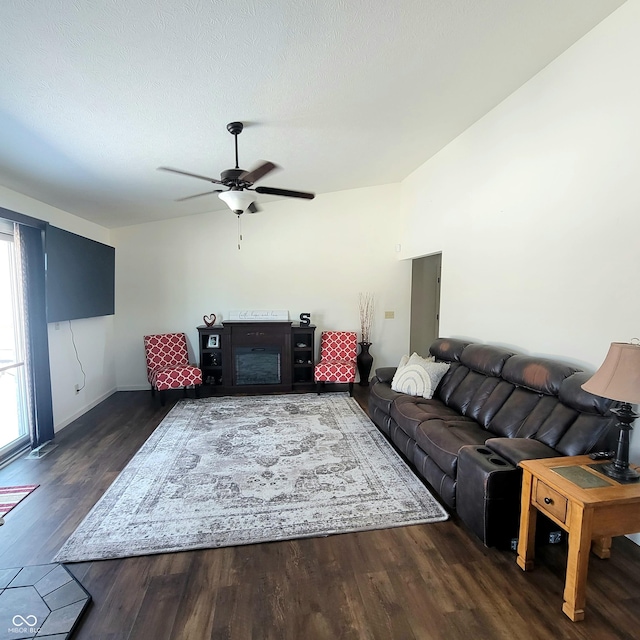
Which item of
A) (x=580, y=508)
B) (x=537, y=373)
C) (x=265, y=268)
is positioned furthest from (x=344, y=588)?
(x=265, y=268)

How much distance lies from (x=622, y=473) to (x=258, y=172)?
287 centimetres

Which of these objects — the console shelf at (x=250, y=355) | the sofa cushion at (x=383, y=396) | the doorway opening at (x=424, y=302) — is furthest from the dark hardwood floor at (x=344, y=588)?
the doorway opening at (x=424, y=302)

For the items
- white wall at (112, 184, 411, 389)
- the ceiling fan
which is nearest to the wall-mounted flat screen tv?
white wall at (112, 184, 411, 389)

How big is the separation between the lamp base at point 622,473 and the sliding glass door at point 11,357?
4590 millimetres

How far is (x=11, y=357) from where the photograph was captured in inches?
134

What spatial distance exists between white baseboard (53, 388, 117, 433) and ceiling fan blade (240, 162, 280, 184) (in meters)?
3.42

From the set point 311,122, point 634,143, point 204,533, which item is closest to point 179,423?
point 204,533

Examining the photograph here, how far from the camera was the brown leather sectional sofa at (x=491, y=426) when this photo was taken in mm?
2070

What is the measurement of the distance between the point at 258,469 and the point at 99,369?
3.26 m

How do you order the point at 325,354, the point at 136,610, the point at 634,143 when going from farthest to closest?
the point at 325,354, the point at 634,143, the point at 136,610

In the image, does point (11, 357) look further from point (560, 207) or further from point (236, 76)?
point (560, 207)

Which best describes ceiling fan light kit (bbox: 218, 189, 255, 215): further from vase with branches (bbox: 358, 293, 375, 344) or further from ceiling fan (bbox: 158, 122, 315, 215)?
vase with branches (bbox: 358, 293, 375, 344)

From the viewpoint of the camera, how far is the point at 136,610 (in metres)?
1.73

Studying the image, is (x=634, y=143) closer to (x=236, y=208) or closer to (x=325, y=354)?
(x=236, y=208)
